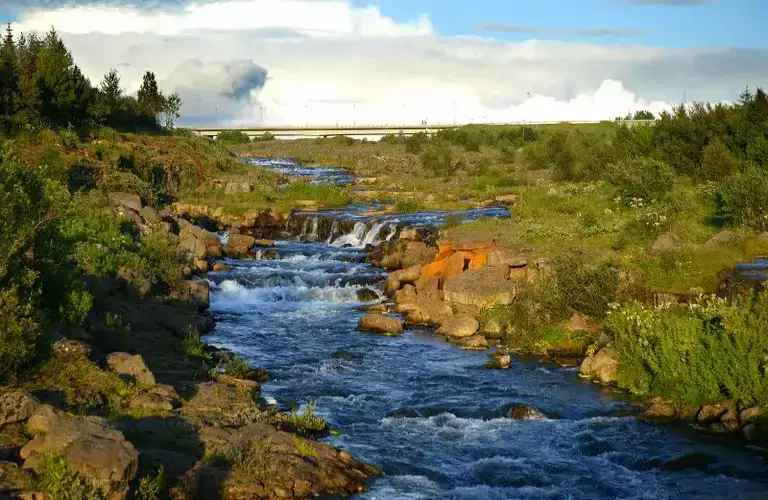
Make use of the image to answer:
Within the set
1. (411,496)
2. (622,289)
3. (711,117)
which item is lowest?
(411,496)

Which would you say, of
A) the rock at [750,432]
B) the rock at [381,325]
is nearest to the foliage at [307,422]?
the rock at [750,432]

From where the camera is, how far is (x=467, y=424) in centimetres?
1572

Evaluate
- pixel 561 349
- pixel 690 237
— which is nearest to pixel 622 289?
pixel 561 349

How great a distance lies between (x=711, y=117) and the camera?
151 feet

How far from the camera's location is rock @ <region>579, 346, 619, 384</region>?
18453 mm

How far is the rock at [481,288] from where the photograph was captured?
78.9 feet

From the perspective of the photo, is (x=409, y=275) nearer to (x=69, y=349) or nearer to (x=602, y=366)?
(x=602, y=366)

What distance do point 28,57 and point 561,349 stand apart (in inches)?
1834

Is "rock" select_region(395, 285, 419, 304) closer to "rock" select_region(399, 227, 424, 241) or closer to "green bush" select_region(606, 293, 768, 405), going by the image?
"rock" select_region(399, 227, 424, 241)

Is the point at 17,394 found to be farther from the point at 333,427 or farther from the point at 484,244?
the point at 484,244

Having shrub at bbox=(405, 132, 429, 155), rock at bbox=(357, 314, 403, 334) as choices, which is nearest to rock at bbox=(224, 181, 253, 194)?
rock at bbox=(357, 314, 403, 334)

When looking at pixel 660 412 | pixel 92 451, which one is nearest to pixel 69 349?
pixel 92 451

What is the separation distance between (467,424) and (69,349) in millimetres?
7182

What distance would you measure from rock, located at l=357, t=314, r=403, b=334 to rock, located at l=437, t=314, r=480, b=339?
1201mm
